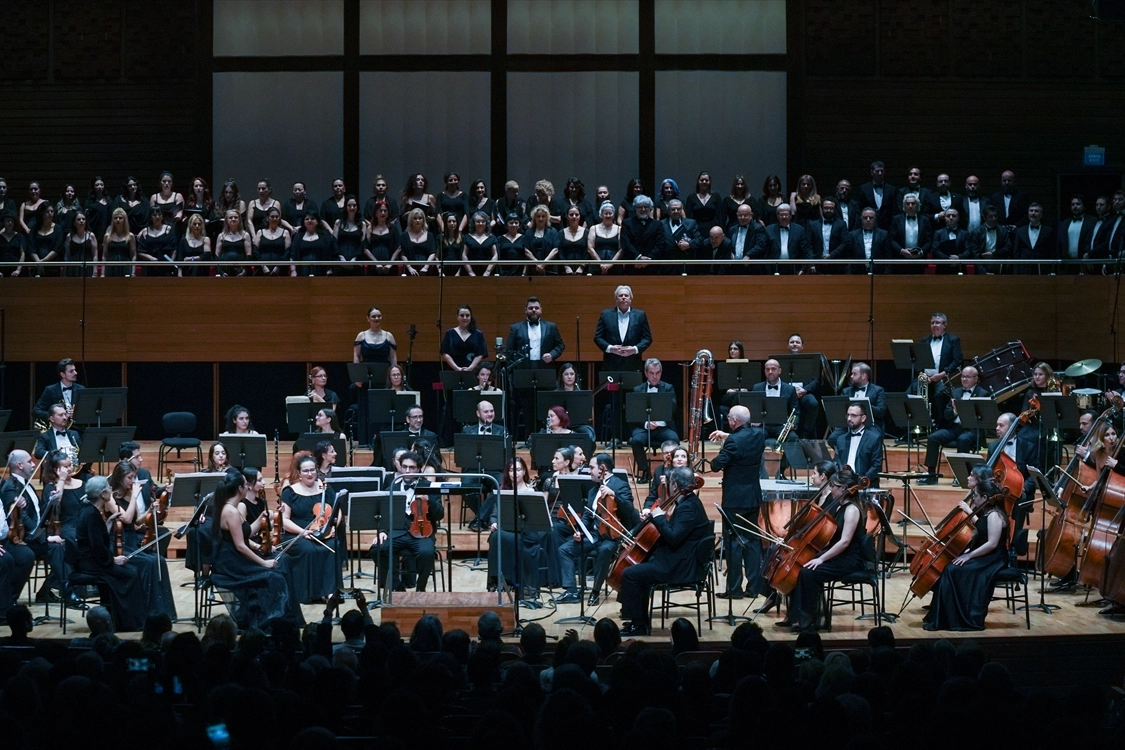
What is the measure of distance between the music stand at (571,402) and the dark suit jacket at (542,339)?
1.50 m

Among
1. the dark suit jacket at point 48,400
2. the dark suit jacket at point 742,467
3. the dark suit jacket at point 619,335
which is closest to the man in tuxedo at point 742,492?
the dark suit jacket at point 742,467

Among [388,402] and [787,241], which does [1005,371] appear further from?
[388,402]

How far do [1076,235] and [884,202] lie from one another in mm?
2168

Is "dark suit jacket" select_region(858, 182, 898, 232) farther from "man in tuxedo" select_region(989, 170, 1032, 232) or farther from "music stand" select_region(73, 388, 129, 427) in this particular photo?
"music stand" select_region(73, 388, 129, 427)

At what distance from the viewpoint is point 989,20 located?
62.0 ft

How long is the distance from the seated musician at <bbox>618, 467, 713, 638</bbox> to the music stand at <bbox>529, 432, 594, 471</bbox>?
2.08 m

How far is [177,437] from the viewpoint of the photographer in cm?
1425

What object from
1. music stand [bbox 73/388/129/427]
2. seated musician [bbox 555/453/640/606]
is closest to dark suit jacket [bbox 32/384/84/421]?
music stand [bbox 73/388/129/427]

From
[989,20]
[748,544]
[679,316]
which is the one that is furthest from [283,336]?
[989,20]

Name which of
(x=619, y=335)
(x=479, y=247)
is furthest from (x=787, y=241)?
(x=479, y=247)

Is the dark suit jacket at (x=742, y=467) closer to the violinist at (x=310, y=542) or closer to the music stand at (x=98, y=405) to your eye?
the violinist at (x=310, y=542)

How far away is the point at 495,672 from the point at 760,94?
13.7 meters

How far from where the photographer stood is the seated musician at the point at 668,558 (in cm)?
994

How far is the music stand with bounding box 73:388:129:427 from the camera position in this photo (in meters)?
13.1
